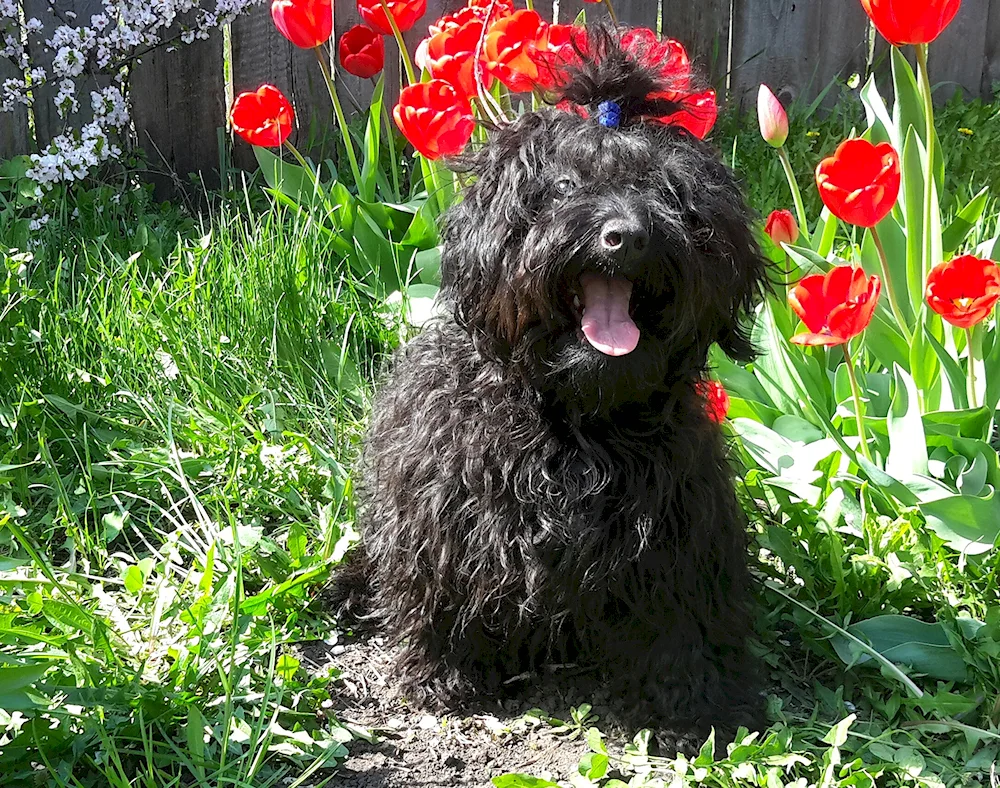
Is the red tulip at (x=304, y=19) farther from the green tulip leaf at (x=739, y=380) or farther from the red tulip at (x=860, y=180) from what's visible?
the red tulip at (x=860, y=180)

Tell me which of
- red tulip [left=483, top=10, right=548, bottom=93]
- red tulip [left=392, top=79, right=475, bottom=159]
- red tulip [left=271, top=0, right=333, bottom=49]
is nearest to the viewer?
red tulip [left=483, top=10, right=548, bottom=93]

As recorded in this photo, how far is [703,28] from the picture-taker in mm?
5414

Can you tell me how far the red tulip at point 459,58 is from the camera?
9.84 feet

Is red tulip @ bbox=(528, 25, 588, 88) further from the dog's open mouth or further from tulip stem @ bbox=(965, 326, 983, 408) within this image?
tulip stem @ bbox=(965, 326, 983, 408)

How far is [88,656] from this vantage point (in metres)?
2.22

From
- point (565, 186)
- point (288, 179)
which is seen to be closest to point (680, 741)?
point (565, 186)

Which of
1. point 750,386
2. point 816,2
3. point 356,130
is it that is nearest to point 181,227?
point 356,130

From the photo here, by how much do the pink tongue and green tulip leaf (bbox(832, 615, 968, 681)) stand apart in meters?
1.03

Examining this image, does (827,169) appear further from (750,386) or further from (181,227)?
(181,227)

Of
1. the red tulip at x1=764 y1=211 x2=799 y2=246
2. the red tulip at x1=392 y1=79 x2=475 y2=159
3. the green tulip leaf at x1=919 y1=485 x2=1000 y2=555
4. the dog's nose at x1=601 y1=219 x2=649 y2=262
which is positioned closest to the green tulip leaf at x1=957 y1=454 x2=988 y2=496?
the green tulip leaf at x1=919 y1=485 x2=1000 y2=555

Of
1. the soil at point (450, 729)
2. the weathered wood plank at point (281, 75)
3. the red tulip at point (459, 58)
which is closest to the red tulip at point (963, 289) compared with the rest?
the soil at point (450, 729)

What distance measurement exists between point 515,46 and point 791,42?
131 inches

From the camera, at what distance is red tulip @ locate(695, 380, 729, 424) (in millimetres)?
2328

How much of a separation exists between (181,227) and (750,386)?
271 cm
